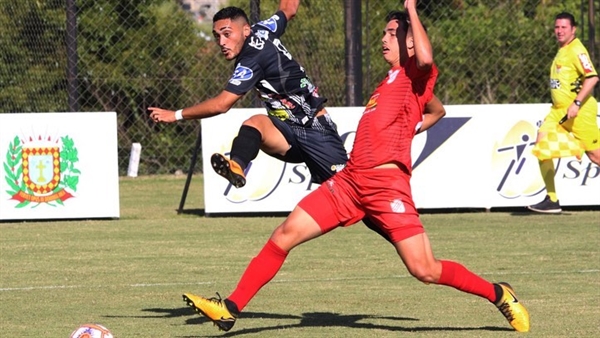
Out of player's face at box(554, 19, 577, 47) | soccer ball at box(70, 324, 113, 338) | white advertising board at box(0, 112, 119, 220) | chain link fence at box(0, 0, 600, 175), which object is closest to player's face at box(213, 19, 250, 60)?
soccer ball at box(70, 324, 113, 338)

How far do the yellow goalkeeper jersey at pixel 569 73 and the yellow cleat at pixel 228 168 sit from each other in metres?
7.12

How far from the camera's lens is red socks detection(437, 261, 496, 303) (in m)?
7.50

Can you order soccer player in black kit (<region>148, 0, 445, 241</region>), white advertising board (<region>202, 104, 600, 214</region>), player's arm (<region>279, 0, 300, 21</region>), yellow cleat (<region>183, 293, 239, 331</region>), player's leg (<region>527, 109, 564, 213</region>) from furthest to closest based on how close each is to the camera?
white advertising board (<region>202, 104, 600, 214</region>) < player's leg (<region>527, 109, 564, 213</region>) < player's arm (<region>279, 0, 300, 21</region>) < soccer player in black kit (<region>148, 0, 445, 241</region>) < yellow cleat (<region>183, 293, 239, 331</region>)

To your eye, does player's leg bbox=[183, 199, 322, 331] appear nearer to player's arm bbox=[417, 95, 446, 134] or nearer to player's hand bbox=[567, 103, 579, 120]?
player's arm bbox=[417, 95, 446, 134]

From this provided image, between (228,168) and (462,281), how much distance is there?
165 cm

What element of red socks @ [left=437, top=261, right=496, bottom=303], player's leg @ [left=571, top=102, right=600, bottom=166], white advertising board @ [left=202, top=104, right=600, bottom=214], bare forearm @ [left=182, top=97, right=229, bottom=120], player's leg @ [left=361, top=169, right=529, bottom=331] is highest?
bare forearm @ [left=182, top=97, right=229, bottom=120]

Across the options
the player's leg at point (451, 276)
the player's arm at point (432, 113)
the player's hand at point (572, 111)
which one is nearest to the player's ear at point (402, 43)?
the player's arm at point (432, 113)

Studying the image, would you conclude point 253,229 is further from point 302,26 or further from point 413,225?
point 413,225

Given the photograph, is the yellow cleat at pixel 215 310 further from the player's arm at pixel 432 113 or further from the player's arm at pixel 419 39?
the player's arm at pixel 419 39

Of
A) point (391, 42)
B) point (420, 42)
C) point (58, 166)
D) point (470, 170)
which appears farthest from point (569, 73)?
point (420, 42)

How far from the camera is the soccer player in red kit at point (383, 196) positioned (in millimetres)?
7348

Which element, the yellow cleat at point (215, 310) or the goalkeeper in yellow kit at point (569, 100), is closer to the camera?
the yellow cleat at point (215, 310)

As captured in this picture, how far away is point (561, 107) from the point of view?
47.5 ft

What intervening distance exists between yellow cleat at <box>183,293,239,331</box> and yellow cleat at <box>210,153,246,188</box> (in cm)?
106
